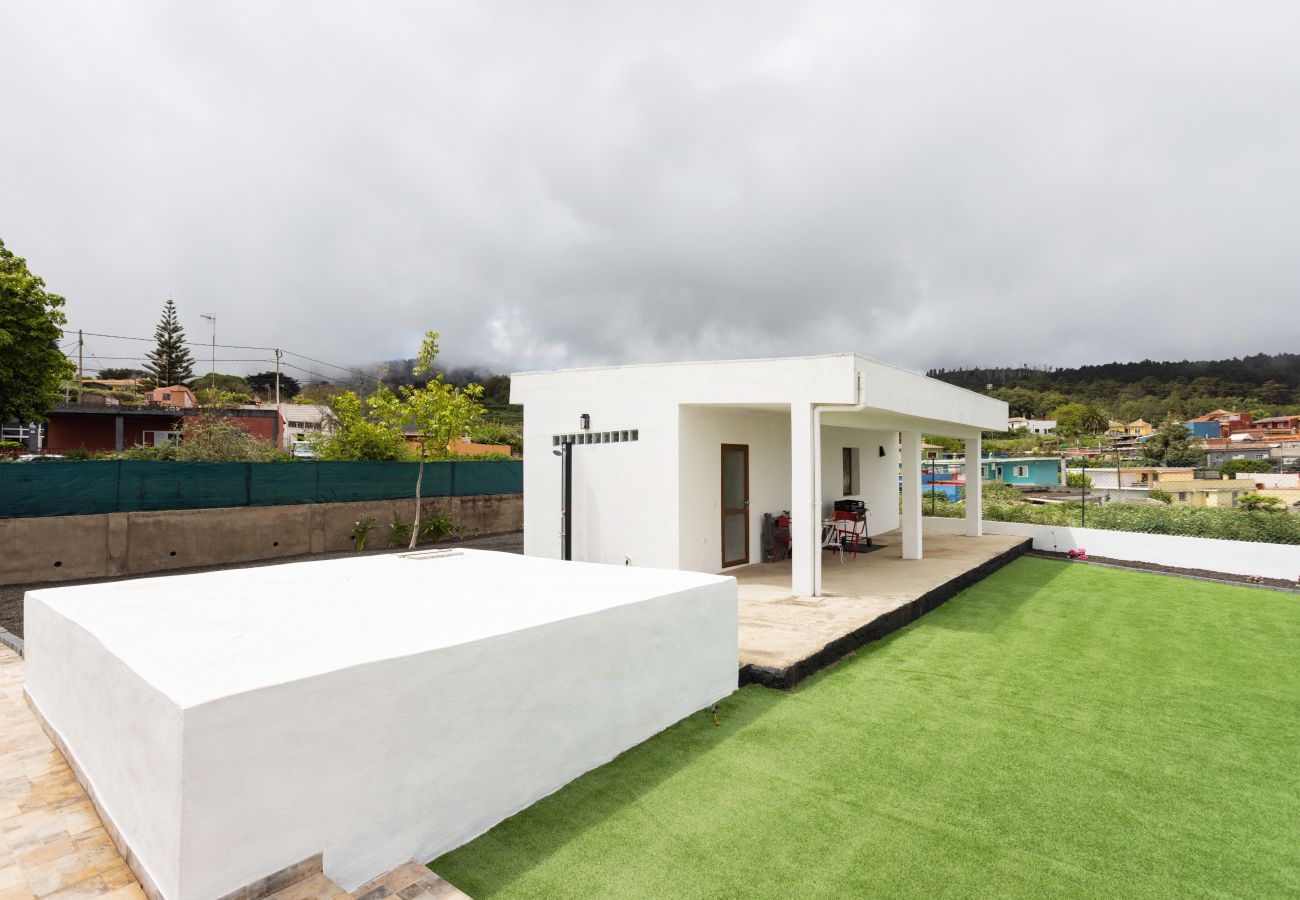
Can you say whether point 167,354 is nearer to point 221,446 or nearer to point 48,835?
point 221,446

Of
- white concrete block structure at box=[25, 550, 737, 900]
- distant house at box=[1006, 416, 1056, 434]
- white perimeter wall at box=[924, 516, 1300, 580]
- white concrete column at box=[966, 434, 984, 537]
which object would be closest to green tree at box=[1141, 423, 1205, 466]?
distant house at box=[1006, 416, 1056, 434]

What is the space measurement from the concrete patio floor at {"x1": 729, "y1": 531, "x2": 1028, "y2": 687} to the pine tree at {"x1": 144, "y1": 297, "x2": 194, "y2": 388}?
66.7 metres

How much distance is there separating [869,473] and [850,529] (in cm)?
238

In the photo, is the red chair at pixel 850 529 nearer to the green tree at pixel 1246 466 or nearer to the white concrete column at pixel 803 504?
the white concrete column at pixel 803 504

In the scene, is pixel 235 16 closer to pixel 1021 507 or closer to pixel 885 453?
pixel 885 453

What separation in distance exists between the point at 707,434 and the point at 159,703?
796cm

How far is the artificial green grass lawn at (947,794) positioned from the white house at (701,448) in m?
3.06

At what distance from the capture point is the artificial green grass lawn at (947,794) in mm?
2822

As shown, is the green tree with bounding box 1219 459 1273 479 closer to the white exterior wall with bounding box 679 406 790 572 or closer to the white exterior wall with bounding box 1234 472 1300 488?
the white exterior wall with bounding box 1234 472 1300 488

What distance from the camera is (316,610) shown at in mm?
4055

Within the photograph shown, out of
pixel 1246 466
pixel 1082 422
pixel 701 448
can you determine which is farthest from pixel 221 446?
pixel 1082 422

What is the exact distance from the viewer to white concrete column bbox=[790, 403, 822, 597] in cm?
796

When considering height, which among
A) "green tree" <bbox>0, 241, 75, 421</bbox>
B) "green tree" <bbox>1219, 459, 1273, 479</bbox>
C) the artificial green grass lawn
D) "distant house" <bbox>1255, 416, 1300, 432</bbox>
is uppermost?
"distant house" <bbox>1255, 416, 1300, 432</bbox>

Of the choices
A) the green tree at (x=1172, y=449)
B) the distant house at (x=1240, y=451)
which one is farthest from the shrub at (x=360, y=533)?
the distant house at (x=1240, y=451)
